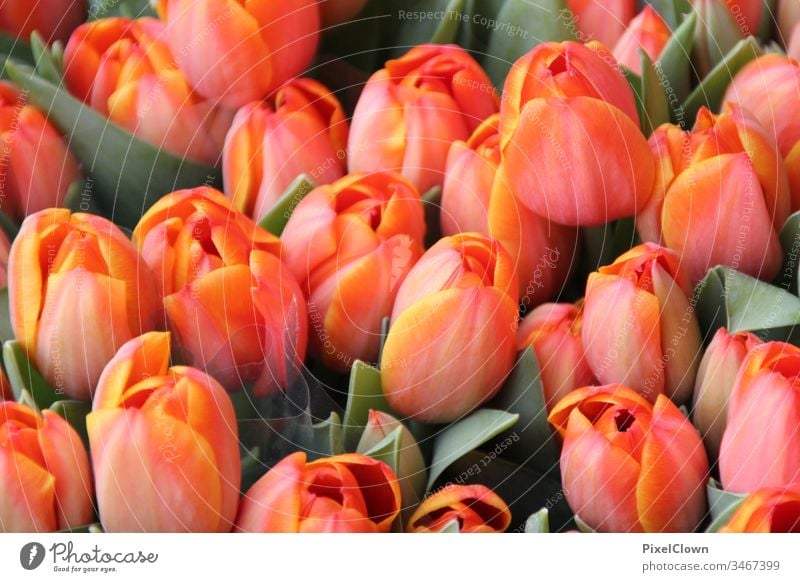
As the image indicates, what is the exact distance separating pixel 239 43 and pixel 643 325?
153 mm

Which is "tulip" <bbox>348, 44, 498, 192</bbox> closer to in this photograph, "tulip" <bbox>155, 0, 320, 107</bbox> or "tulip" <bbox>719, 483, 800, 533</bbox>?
"tulip" <bbox>155, 0, 320, 107</bbox>

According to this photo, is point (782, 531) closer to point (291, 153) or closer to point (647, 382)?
point (647, 382)

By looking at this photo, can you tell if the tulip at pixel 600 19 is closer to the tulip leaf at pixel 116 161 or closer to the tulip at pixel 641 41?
the tulip at pixel 641 41

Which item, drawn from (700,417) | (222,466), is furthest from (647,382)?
(222,466)

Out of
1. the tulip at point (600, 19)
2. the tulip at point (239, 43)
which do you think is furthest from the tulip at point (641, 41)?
the tulip at point (239, 43)

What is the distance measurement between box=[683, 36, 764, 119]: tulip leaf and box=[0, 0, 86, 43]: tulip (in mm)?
215

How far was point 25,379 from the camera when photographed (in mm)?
305

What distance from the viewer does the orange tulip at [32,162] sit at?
33 centimetres

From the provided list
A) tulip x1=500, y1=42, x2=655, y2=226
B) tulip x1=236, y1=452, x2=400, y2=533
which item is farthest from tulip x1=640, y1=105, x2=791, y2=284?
tulip x1=236, y1=452, x2=400, y2=533

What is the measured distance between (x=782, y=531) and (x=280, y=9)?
0.23m

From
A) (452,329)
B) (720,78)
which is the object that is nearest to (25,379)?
(452,329)

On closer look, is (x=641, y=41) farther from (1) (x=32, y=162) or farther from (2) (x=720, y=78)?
(1) (x=32, y=162)

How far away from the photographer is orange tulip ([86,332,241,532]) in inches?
11.1

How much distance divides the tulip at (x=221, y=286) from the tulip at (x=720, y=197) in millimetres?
116
